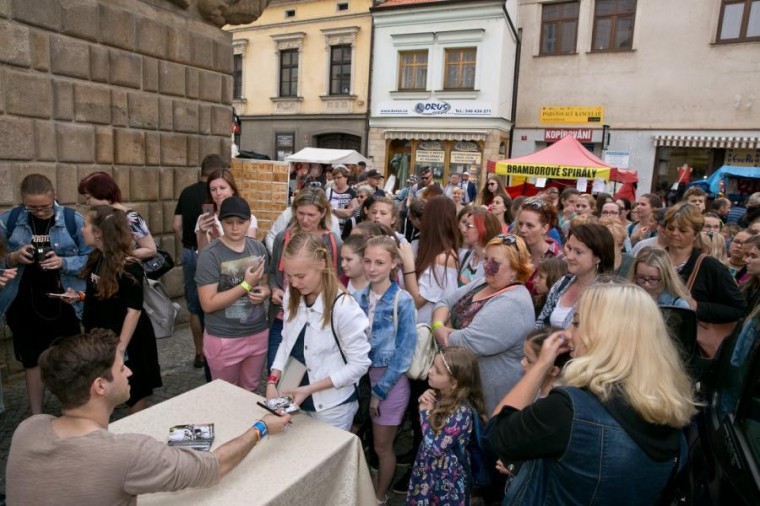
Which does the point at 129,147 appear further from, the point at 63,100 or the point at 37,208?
the point at 37,208

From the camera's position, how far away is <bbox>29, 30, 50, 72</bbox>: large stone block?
14.9 feet

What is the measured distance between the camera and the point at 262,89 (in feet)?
74.5

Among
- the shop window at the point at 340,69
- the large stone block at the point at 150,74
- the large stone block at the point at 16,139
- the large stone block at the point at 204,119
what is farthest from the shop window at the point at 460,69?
the large stone block at the point at 16,139

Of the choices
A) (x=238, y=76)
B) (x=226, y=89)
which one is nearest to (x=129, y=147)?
(x=226, y=89)

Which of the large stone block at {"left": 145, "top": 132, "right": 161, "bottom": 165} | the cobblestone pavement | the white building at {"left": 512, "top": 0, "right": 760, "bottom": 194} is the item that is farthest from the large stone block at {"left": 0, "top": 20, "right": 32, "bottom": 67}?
the white building at {"left": 512, "top": 0, "right": 760, "bottom": 194}

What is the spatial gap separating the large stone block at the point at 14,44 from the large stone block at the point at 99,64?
0.63 metres

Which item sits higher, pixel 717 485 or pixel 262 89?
pixel 262 89

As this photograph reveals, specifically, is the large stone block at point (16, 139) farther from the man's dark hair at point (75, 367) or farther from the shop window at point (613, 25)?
the shop window at point (613, 25)

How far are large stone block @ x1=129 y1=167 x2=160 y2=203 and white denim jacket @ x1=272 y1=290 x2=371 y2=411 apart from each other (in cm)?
399

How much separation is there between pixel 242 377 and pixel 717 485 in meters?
2.78

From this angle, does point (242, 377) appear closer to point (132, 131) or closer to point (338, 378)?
point (338, 378)

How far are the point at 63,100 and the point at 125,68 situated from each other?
32.7 inches

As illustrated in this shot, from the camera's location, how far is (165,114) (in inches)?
233

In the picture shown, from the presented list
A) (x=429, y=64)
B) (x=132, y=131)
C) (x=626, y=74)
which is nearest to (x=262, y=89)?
(x=429, y=64)
